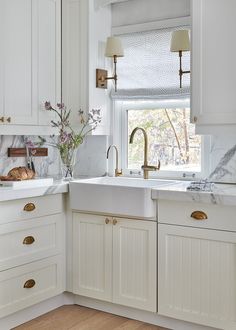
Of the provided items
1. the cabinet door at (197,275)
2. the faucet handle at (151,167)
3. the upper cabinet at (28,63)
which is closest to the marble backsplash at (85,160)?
the upper cabinet at (28,63)

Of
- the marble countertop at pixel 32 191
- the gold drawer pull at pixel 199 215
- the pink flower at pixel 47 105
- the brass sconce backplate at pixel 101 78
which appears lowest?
the gold drawer pull at pixel 199 215

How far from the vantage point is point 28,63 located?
343 cm

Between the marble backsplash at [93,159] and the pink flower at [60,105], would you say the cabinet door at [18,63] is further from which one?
the marble backsplash at [93,159]

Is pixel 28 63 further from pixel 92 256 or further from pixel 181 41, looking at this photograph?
pixel 92 256

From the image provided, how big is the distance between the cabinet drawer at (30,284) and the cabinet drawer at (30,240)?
0.17 feet

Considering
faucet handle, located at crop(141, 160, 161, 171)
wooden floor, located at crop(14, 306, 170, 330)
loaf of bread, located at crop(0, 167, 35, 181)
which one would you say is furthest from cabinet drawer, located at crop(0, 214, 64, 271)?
faucet handle, located at crop(141, 160, 161, 171)

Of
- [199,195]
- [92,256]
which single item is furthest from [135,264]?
[199,195]

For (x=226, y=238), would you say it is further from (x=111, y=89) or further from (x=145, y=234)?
(x=111, y=89)

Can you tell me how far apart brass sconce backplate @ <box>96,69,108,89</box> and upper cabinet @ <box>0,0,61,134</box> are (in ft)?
0.95

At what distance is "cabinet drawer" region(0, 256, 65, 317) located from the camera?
303cm

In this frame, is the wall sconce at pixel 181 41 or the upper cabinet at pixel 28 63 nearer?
the upper cabinet at pixel 28 63

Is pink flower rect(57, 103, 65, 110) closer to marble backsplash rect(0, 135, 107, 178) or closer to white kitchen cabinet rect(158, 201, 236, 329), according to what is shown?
marble backsplash rect(0, 135, 107, 178)

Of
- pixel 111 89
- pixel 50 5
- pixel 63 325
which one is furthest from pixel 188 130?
pixel 63 325

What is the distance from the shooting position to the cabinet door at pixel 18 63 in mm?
3262
